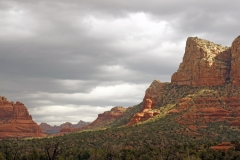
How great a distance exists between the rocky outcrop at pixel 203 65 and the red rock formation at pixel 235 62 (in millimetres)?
3889

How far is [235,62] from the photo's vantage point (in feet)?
550

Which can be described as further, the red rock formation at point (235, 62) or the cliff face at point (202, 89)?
the red rock formation at point (235, 62)

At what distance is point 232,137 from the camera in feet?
418

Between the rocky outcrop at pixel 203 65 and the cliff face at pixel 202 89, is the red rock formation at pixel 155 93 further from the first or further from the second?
the rocky outcrop at pixel 203 65

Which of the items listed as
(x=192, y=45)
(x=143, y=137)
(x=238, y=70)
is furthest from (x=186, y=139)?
(x=192, y=45)

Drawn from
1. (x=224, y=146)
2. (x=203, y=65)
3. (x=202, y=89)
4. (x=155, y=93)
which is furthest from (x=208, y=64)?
(x=224, y=146)

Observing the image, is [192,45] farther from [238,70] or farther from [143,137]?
[143,137]

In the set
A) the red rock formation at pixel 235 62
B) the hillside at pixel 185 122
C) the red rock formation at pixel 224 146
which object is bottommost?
the red rock formation at pixel 224 146

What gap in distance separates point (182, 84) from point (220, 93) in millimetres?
24104

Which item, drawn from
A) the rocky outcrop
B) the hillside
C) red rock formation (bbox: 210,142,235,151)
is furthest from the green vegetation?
the rocky outcrop

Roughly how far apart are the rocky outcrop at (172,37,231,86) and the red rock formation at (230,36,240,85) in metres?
3.89

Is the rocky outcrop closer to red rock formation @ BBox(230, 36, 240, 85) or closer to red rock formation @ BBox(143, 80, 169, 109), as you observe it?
red rock formation @ BBox(230, 36, 240, 85)

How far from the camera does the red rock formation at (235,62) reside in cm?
16250

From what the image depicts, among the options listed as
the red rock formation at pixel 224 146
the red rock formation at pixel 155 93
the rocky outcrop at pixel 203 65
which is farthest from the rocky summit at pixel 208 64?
the red rock formation at pixel 224 146
